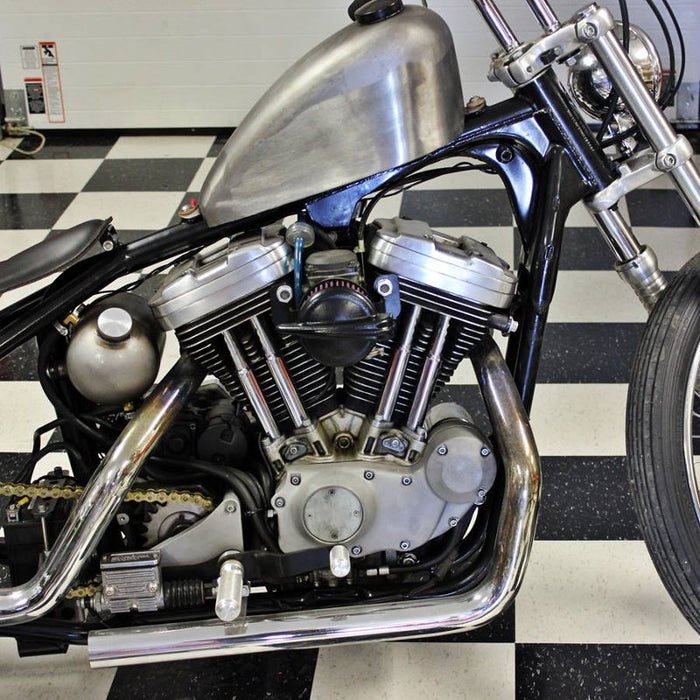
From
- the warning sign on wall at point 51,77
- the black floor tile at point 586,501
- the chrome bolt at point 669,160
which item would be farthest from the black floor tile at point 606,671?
the warning sign on wall at point 51,77

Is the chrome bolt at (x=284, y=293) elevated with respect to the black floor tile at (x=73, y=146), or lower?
lower

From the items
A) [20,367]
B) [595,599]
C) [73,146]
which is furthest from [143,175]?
[595,599]

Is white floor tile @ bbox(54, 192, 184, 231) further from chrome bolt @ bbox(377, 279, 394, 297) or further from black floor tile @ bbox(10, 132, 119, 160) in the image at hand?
chrome bolt @ bbox(377, 279, 394, 297)

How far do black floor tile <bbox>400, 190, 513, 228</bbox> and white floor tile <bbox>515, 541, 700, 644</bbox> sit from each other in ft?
4.45

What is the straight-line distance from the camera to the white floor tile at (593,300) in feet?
8.86

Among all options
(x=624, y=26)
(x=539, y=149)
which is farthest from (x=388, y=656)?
(x=624, y=26)

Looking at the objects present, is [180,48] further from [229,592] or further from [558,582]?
[229,592]

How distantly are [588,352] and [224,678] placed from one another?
1.23 metres

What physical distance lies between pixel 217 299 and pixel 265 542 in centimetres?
38

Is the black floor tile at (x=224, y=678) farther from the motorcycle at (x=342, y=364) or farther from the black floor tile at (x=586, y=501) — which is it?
the black floor tile at (x=586, y=501)

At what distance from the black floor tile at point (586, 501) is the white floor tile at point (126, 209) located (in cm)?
147

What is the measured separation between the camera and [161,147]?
381 centimetres

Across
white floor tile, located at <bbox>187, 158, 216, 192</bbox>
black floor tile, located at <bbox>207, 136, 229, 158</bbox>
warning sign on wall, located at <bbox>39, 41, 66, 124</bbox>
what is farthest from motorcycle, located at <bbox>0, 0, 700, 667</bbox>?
warning sign on wall, located at <bbox>39, 41, 66, 124</bbox>

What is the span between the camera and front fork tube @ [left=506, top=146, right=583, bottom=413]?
1.50 meters
